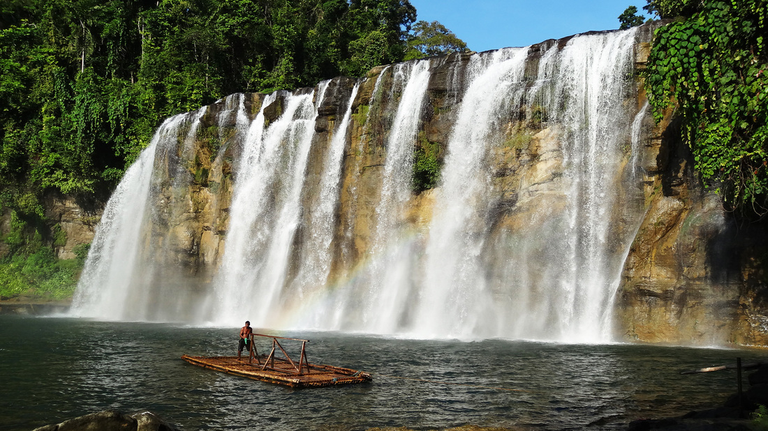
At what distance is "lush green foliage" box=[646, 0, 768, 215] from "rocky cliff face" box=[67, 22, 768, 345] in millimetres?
3691

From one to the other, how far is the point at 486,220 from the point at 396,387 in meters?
13.8

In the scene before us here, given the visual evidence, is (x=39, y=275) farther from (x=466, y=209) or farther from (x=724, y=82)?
(x=724, y=82)

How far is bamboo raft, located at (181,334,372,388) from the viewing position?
1440 centimetres

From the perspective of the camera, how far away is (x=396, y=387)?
1430cm

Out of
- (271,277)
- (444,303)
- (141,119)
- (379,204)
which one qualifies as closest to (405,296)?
(444,303)

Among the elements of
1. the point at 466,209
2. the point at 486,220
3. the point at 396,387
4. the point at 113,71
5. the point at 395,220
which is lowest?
the point at 396,387

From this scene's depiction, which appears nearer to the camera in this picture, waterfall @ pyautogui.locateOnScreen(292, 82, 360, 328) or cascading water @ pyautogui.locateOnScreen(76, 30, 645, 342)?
cascading water @ pyautogui.locateOnScreen(76, 30, 645, 342)

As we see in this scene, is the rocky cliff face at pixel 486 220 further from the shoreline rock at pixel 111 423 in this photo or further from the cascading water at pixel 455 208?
the shoreline rock at pixel 111 423

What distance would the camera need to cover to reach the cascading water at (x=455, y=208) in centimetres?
2431

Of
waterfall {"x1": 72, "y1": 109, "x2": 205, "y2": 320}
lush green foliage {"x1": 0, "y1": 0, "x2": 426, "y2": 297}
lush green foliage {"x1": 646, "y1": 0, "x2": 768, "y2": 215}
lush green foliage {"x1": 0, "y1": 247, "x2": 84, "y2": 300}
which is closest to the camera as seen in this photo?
lush green foliage {"x1": 646, "y1": 0, "x2": 768, "y2": 215}

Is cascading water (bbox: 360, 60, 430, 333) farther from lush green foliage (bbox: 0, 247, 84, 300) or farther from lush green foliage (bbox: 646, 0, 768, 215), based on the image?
lush green foliage (bbox: 0, 247, 84, 300)

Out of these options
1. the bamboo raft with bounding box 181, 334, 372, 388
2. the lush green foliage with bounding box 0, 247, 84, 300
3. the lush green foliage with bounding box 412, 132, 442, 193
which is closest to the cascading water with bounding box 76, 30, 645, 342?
the lush green foliage with bounding box 412, 132, 442, 193

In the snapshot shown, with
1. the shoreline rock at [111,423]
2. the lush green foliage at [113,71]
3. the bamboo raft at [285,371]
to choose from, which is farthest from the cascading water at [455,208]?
the shoreline rock at [111,423]

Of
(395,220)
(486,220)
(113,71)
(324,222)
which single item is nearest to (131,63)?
(113,71)
